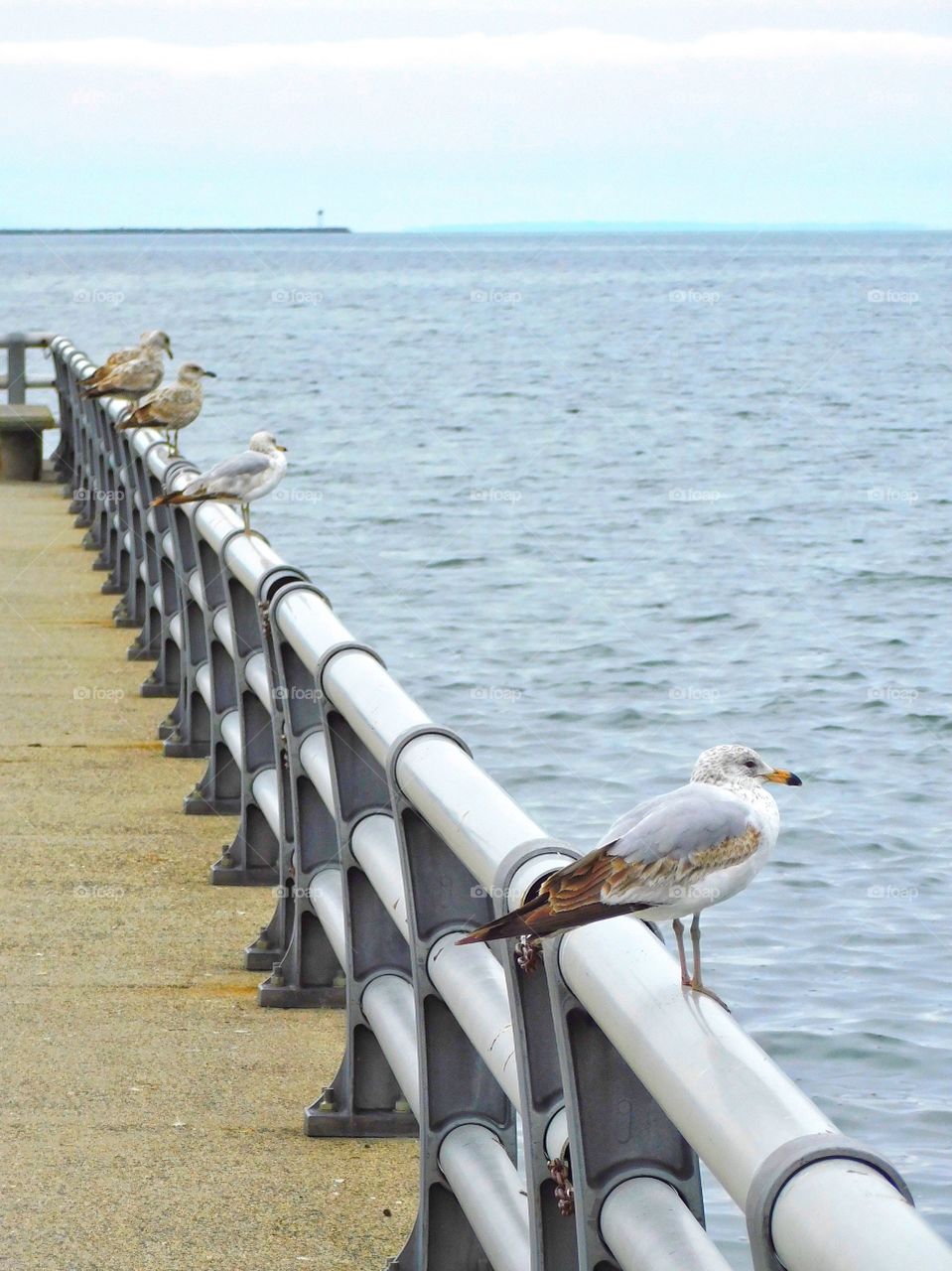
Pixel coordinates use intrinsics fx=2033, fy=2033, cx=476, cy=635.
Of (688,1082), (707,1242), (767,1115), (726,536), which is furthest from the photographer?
(726,536)

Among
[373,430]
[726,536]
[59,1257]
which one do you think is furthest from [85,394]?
[373,430]

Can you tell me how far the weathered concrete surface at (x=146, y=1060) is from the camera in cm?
368

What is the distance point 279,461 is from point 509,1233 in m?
5.15

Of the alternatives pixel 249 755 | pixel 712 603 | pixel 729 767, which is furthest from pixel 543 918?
pixel 712 603

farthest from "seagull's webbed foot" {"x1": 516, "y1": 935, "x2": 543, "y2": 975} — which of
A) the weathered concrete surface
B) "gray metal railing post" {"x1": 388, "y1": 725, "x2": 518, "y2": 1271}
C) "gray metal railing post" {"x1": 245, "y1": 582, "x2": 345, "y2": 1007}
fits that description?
"gray metal railing post" {"x1": 245, "y1": 582, "x2": 345, "y2": 1007}

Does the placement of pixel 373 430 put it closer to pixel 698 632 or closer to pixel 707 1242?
pixel 698 632

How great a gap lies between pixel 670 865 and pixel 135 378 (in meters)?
9.20

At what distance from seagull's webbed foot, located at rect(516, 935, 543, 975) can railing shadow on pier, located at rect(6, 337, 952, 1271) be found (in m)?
0.06

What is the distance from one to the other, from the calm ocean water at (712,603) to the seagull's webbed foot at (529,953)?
14.2 feet

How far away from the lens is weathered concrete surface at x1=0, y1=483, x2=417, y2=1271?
12.1 feet

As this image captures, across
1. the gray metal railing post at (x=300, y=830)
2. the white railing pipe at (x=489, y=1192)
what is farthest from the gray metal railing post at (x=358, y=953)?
the white railing pipe at (x=489, y=1192)

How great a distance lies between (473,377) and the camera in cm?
5978

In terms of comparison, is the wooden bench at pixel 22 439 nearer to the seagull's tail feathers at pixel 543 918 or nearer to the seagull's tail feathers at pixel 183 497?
the seagull's tail feathers at pixel 183 497

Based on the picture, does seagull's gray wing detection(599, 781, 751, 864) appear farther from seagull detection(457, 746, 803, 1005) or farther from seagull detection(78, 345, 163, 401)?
seagull detection(78, 345, 163, 401)
